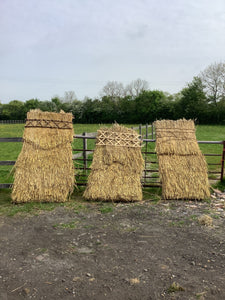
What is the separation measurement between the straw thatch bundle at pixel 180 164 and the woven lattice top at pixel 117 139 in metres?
0.66

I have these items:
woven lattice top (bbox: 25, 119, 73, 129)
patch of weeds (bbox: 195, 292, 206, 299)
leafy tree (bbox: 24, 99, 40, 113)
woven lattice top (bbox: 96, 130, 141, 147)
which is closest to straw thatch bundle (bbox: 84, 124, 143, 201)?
woven lattice top (bbox: 96, 130, 141, 147)

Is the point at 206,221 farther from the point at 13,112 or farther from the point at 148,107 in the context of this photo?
the point at 13,112

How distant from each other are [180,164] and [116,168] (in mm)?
1616

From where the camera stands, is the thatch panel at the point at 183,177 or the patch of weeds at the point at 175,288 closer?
the patch of weeds at the point at 175,288

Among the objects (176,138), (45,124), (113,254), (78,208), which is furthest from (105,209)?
(176,138)

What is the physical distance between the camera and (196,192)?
584 centimetres

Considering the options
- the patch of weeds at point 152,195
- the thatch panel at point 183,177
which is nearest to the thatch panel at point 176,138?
the thatch panel at point 183,177

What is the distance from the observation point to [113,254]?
3525 mm

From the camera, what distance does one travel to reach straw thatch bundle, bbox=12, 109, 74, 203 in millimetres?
5565

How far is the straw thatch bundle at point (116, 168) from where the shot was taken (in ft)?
18.6

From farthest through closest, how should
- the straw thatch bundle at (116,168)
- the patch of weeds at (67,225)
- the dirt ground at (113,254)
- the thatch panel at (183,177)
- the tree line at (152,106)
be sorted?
the tree line at (152,106)
the thatch panel at (183,177)
the straw thatch bundle at (116,168)
the patch of weeds at (67,225)
the dirt ground at (113,254)

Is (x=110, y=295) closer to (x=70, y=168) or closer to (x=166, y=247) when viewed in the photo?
(x=166, y=247)

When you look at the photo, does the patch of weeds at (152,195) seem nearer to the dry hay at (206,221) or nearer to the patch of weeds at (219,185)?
the dry hay at (206,221)

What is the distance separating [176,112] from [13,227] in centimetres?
3984
